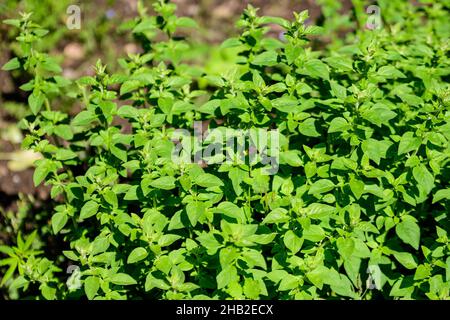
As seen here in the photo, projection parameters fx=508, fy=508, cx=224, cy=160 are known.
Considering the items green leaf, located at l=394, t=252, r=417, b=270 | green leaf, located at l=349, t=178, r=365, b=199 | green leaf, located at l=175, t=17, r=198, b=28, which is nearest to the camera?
green leaf, located at l=349, t=178, r=365, b=199

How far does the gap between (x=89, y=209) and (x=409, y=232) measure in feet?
4.83

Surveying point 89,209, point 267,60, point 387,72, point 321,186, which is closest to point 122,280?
point 89,209

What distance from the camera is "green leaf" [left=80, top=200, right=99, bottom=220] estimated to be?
230 centimetres

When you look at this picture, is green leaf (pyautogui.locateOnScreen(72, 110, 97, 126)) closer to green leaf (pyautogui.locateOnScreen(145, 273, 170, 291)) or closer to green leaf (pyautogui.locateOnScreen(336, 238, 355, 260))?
green leaf (pyautogui.locateOnScreen(145, 273, 170, 291))

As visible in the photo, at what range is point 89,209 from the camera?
91.2 inches

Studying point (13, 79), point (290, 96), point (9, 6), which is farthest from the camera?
point (9, 6)

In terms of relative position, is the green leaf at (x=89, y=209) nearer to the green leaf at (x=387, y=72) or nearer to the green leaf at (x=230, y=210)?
the green leaf at (x=230, y=210)

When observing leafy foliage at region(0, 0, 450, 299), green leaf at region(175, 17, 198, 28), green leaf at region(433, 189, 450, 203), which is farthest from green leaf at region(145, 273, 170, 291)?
green leaf at region(175, 17, 198, 28)

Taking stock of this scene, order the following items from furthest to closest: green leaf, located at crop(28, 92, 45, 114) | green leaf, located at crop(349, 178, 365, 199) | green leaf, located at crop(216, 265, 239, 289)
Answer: green leaf, located at crop(28, 92, 45, 114) → green leaf, located at crop(349, 178, 365, 199) → green leaf, located at crop(216, 265, 239, 289)
